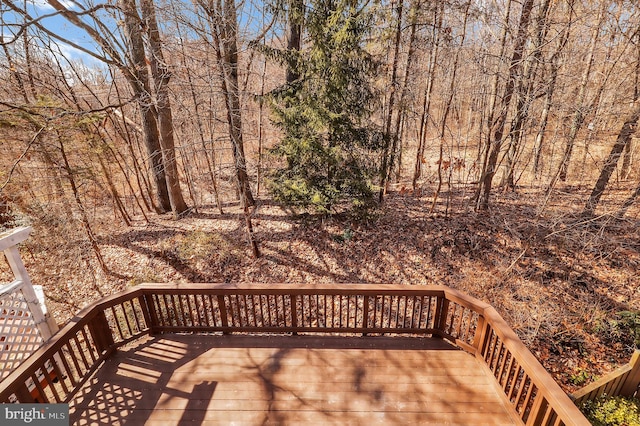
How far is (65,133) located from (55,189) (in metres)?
2.19

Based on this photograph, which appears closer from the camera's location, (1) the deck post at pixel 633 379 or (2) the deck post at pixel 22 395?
(2) the deck post at pixel 22 395

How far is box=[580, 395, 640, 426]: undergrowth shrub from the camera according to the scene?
4117mm

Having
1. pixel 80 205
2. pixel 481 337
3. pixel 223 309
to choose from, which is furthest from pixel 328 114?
pixel 80 205

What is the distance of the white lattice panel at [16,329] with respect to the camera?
3.66 m

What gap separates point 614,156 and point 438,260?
4241 millimetres

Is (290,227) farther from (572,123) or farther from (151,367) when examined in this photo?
(572,123)

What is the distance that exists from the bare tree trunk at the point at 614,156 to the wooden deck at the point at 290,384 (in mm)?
5806

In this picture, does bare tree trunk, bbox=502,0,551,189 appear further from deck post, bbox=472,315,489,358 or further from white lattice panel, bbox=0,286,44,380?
white lattice panel, bbox=0,286,44,380

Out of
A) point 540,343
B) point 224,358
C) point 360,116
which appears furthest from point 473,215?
point 224,358

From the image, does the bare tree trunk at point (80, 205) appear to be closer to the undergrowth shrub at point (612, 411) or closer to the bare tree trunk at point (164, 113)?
the bare tree trunk at point (164, 113)

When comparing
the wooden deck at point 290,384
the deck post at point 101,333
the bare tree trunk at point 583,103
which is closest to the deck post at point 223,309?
the wooden deck at point 290,384

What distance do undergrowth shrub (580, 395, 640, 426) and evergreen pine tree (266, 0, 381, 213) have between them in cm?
506

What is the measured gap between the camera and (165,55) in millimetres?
7535

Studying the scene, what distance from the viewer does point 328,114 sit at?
21.1 ft
